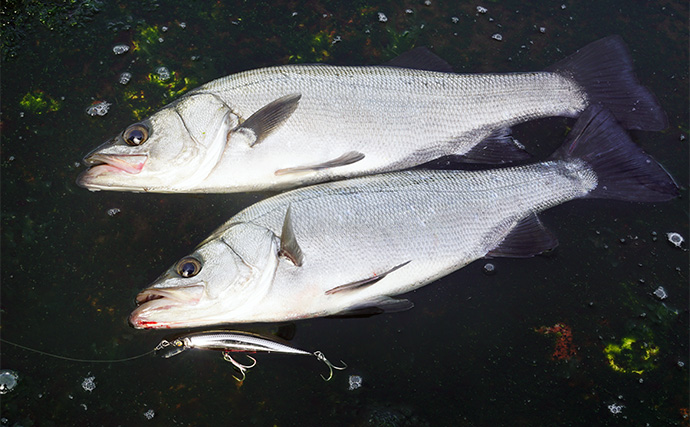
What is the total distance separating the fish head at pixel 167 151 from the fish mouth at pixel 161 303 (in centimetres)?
64

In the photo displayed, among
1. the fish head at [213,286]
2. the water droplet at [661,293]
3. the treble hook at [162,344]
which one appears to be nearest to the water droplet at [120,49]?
the fish head at [213,286]

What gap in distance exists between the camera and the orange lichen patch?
285 cm

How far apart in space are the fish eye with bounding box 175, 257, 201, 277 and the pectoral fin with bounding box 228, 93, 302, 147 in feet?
2.36

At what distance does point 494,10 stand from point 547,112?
0.92 meters

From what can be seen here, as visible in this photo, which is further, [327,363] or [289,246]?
[327,363]

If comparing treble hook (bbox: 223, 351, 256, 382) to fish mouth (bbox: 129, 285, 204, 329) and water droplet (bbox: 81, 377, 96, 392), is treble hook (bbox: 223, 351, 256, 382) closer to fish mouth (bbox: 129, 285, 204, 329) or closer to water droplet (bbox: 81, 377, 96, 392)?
fish mouth (bbox: 129, 285, 204, 329)

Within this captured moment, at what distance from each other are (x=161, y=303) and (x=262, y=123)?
108 cm

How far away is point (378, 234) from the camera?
2.73 m

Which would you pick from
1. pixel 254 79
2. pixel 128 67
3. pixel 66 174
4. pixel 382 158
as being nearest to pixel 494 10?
pixel 382 158

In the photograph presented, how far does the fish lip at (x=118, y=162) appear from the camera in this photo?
9.00 ft

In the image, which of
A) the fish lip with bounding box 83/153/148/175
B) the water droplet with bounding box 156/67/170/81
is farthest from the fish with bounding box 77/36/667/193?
the water droplet with bounding box 156/67/170/81

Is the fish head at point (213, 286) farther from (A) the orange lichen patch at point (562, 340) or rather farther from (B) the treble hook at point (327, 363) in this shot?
(A) the orange lichen patch at point (562, 340)

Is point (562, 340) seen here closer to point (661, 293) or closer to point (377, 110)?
point (661, 293)

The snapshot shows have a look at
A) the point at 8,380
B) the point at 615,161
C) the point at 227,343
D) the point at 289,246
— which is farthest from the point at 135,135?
the point at 615,161
